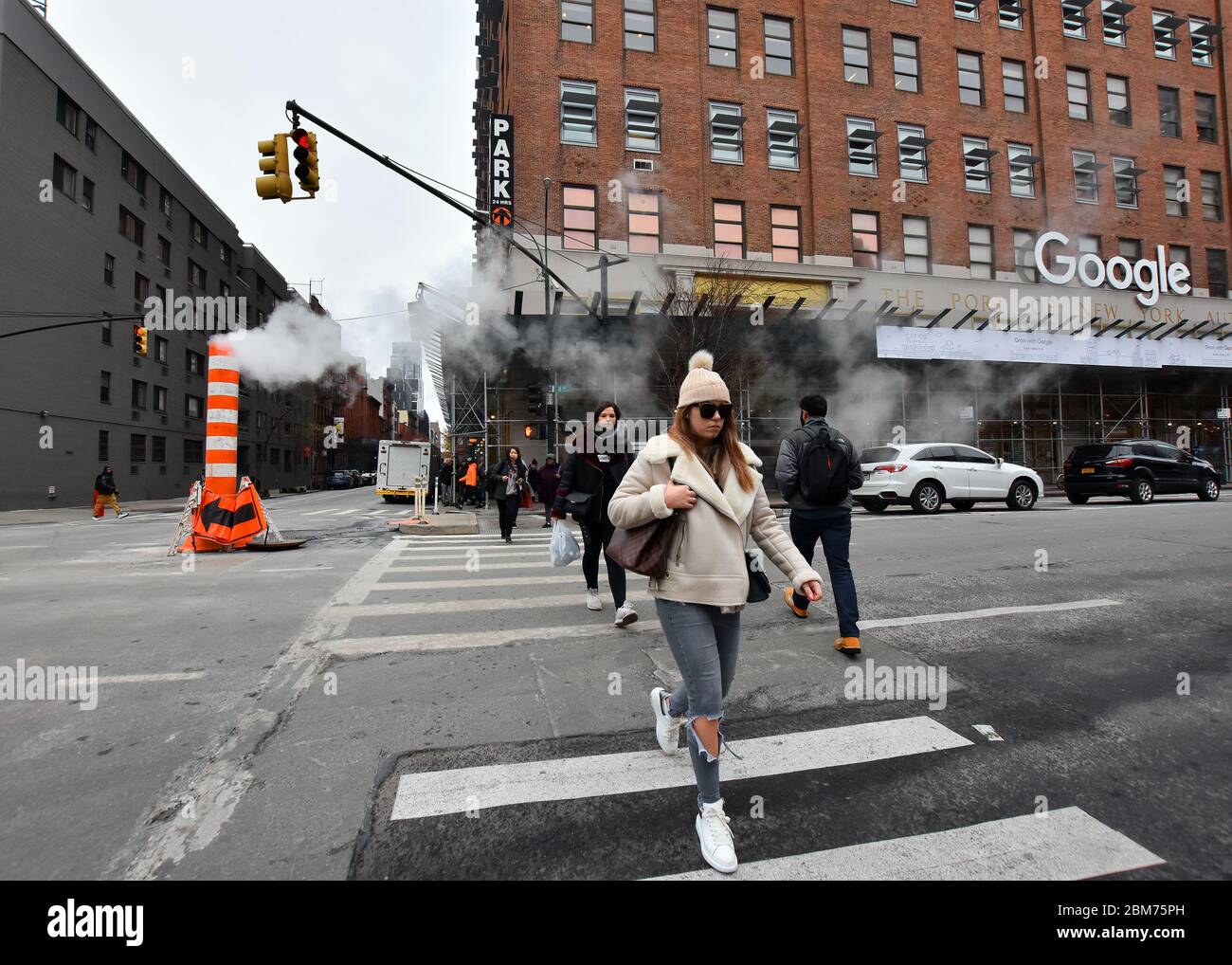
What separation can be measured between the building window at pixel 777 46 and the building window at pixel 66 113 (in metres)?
28.6

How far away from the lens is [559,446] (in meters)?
20.5

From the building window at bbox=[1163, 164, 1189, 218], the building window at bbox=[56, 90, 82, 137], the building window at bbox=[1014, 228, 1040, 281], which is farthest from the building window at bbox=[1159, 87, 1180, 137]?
the building window at bbox=[56, 90, 82, 137]

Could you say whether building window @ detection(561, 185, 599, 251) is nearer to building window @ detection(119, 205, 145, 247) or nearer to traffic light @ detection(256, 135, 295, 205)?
traffic light @ detection(256, 135, 295, 205)

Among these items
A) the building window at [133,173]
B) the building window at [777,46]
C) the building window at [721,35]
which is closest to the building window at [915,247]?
the building window at [777,46]

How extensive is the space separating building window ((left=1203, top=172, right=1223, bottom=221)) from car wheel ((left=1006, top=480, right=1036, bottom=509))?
26215 mm

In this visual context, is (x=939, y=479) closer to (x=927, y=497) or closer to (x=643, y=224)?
(x=927, y=497)

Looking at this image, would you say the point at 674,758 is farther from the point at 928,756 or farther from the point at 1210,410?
the point at 1210,410

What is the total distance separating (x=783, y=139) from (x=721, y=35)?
15.3 ft

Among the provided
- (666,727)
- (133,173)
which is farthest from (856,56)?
(133,173)

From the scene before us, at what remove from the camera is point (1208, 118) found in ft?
94.9

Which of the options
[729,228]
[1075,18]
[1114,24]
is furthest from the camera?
[1114,24]

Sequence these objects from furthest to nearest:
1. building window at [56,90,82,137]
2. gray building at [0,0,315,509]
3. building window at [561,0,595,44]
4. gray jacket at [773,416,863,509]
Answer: building window at [56,90,82,137]
building window at [561,0,595,44]
gray building at [0,0,315,509]
gray jacket at [773,416,863,509]

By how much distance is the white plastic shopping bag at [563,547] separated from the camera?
503 centimetres

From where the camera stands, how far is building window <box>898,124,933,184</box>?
81.0ft
